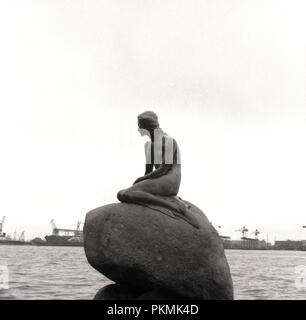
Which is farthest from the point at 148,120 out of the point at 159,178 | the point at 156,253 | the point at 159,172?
the point at 156,253

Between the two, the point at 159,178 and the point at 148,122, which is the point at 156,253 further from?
the point at 148,122

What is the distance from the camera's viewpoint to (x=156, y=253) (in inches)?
400

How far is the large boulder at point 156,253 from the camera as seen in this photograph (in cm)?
1013

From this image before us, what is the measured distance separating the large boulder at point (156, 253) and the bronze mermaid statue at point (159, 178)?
0.63 ft

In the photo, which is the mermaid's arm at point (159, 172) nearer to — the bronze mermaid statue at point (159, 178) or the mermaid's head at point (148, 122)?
the bronze mermaid statue at point (159, 178)

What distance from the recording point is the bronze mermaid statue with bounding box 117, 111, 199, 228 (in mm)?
10742

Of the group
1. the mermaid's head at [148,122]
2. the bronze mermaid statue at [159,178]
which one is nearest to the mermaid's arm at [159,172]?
the bronze mermaid statue at [159,178]

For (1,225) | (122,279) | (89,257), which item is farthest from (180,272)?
(1,225)

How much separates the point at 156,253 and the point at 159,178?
5.44 feet

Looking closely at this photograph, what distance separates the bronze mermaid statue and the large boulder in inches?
7.6

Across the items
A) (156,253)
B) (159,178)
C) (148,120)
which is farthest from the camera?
(148,120)
